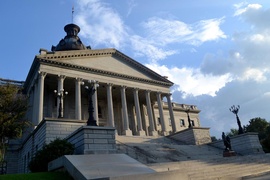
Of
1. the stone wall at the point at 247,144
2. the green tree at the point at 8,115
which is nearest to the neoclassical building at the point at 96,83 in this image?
the green tree at the point at 8,115

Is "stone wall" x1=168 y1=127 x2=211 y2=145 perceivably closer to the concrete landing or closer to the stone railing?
the stone railing

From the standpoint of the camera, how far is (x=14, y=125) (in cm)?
1691

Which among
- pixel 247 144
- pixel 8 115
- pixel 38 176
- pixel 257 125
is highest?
pixel 257 125

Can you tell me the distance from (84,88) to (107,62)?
543 centimetres

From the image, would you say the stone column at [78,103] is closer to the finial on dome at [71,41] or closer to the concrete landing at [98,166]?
the finial on dome at [71,41]

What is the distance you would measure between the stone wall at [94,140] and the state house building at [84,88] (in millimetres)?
7089

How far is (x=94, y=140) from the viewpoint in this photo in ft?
40.8

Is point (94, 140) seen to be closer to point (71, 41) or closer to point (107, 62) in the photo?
point (107, 62)

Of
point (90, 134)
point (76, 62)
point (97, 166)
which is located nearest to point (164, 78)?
point (76, 62)

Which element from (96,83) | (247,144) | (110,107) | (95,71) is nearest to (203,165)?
(247,144)

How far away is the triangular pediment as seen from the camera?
1235 inches

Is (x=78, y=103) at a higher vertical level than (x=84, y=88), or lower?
lower

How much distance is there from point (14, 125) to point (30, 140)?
8.45 m

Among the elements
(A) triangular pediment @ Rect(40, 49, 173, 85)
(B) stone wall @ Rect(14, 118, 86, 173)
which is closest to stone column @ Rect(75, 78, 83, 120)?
(A) triangular pediment @ Rect(40, 49, 173, 85)
